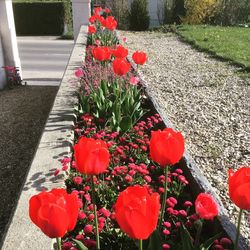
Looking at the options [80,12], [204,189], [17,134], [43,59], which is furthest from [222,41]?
[204,189]

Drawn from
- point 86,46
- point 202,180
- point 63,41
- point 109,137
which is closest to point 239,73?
point 86,46

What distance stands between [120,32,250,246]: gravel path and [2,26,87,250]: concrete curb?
1.31 m

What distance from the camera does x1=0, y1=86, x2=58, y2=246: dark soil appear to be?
3883 millimetres

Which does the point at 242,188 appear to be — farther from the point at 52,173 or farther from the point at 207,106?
the point at 207,106

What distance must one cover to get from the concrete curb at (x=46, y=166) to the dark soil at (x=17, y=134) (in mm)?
285

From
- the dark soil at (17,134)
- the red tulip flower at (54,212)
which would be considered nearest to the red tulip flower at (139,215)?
the red tulip flower at (54,212)

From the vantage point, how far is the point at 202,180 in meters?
3.00

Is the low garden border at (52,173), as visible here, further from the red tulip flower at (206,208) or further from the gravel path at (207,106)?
the red tulip flower at (206,208)

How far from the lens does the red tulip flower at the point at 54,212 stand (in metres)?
1.31

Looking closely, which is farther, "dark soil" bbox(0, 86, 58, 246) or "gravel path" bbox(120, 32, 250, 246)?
"gravel path" bbox(120, 32, 250, 246)

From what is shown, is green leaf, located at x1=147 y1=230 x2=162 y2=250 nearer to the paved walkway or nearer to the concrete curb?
the concrete curb

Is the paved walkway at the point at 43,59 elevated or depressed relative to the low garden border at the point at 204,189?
depressed

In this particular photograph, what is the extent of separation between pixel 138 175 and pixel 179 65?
6.02 metres

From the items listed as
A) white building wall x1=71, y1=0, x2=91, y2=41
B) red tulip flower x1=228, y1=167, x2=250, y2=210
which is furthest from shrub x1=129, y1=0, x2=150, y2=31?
red tulip flower x1=228, y1=167, x2=250, y2=210
